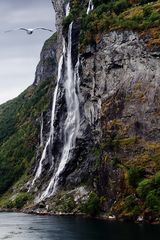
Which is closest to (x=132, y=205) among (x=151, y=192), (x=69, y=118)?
(x=151, y=192)

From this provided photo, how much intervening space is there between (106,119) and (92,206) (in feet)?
56.9

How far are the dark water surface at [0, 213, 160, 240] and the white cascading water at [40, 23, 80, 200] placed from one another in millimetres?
31636

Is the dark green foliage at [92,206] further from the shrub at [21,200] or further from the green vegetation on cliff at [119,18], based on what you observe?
the shrub at [21,200]

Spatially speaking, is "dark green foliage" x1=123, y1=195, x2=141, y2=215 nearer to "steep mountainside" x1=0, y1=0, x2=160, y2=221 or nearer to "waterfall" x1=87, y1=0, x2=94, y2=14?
"steep mountainside" x1=0, y1=0, x2=160, y2=221

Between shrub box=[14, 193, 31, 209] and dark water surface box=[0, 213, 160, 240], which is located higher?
shrub box=[14, 193, 31, 209]

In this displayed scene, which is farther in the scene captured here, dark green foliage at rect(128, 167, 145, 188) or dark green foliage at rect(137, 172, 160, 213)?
dark green foliage at rect(128, 167, 145, 188)

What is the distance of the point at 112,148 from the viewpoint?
109438mm

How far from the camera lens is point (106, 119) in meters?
114

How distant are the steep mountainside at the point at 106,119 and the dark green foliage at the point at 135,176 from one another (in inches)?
6.5

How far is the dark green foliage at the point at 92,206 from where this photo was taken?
350 feet

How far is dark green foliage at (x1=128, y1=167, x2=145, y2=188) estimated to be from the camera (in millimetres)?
98938

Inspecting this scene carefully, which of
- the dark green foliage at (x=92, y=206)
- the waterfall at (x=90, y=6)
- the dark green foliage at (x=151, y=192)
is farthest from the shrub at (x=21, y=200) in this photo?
the dark green foliage at (x=151, y=192)

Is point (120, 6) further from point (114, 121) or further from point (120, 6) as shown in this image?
point (114, 121)

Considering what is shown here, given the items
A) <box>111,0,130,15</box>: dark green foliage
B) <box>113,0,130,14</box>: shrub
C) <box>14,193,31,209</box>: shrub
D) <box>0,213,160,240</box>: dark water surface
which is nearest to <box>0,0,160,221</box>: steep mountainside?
<box>111,0,130,15</box>: dark green foliage
